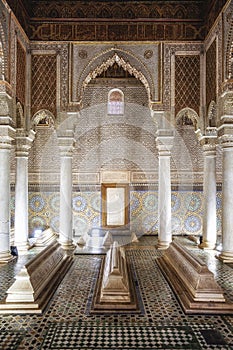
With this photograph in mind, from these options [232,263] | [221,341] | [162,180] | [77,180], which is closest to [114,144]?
[77,180]

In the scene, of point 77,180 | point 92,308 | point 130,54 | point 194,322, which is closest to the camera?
point 194,322

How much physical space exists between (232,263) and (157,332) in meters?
3.58

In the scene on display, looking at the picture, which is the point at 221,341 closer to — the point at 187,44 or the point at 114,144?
the point at 187,44

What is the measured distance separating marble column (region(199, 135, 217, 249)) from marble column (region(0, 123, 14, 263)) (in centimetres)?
487

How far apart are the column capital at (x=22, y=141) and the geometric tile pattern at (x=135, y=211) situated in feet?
10.1

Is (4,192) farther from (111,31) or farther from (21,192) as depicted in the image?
(111,31)

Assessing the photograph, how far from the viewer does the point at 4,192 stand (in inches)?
273

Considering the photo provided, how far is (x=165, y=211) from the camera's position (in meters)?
8.14

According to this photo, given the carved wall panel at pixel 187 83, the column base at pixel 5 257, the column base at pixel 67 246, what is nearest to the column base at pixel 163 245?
the column base at pixel 67 246

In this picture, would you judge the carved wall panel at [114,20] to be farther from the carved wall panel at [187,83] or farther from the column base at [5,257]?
the column base at [5,257]

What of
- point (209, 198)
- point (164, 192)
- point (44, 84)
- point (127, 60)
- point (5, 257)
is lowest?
point (5, 257)

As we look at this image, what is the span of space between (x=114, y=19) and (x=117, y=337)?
7.26 meters

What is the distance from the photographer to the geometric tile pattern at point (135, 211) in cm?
1105

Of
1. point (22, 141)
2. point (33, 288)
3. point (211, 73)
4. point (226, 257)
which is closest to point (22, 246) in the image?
point (22, 141)
